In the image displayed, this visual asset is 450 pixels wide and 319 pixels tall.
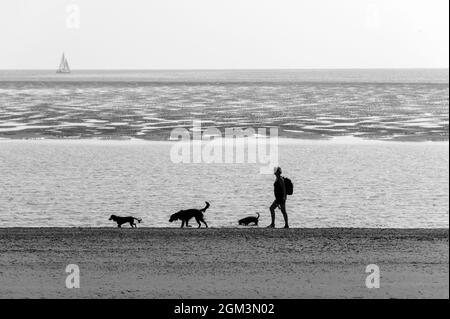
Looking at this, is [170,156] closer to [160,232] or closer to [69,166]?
[69,166]

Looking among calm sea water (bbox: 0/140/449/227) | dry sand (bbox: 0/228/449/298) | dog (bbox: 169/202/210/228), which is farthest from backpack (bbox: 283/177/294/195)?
calm sea water (bbox: 0/140/449/227)

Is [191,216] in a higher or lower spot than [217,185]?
higher

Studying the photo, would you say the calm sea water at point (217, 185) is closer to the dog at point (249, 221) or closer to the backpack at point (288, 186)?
the dog at point (249, 221)

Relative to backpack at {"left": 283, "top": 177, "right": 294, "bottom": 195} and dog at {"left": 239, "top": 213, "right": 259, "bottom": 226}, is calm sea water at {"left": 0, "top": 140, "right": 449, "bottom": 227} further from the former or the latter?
backpack at {"left": 283, "top": 177, "right": 294, "bottom": 195}

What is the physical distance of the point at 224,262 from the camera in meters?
14.6

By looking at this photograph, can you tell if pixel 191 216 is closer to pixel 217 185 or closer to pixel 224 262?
pixel 224 262

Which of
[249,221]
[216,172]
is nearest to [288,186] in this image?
[249,221]

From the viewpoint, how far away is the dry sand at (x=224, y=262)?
40.9 feet

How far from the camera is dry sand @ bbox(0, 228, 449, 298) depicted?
12477 mm

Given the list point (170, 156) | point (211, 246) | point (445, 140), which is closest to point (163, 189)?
point (170, 156)

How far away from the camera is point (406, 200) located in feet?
102

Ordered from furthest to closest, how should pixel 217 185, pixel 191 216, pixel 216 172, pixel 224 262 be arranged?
pixel 216 172
pixel 217 185
pixel 191 216
pixel 224 262

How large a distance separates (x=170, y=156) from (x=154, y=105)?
5022cm
